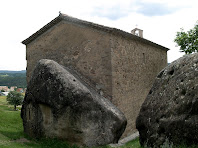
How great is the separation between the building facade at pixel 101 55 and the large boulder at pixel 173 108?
378cm

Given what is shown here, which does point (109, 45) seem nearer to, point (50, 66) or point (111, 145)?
point (50, 66)

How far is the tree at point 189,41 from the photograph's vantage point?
21938mm

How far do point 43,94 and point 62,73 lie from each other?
1223 mm

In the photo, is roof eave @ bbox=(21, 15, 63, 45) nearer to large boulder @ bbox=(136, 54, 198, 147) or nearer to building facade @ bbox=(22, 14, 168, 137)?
building facade @ bbox=(22, 14, 168, 137)

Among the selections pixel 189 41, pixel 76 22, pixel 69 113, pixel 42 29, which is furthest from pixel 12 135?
pixel 189 41

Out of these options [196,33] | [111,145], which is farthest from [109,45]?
[196,33]

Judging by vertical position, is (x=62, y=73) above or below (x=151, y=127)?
above

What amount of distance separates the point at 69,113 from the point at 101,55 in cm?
367

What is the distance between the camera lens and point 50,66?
9.59m

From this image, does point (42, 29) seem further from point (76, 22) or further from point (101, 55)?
point (101, 55)

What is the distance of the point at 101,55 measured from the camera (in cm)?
1099

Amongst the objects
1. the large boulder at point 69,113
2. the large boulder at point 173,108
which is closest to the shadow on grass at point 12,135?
the large boulder at point 69,113

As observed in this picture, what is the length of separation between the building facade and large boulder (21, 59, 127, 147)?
1826mm

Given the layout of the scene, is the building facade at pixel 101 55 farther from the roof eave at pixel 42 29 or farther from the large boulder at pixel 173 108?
the large boulder at pixel 173 108
